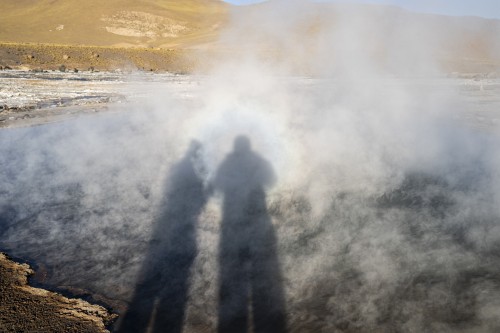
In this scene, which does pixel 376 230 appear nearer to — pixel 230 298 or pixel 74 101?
pixel 230 298

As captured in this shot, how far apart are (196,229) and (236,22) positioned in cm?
634

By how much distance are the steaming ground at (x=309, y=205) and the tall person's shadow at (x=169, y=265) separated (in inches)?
3.6

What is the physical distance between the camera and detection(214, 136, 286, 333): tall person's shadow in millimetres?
2631

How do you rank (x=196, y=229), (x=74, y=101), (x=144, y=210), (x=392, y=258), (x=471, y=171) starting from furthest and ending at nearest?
(x=74, y=101), (x=471, y=171), (x=144, y=210), (x=196, y=229), (x=392, y=258)

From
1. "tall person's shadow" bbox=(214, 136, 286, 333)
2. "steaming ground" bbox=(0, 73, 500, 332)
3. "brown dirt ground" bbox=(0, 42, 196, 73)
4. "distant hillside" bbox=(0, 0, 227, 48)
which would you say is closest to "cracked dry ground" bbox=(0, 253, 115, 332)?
"steaming ground" bbox=(0, 73, 500, 332)

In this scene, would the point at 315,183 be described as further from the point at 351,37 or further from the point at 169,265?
the point at 351,37

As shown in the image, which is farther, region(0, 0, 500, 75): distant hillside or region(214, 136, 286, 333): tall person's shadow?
region(0, 0, 500, 75): distant hillside

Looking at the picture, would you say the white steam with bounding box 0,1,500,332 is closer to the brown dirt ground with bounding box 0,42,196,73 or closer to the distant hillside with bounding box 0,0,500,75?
the distant hillside with bounding box 0,0,500,75

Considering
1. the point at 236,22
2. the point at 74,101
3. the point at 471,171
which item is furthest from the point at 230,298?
the point at 74,101

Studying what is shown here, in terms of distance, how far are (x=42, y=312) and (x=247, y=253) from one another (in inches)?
69.4

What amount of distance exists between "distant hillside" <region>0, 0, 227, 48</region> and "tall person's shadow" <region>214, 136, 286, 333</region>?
4740 cm

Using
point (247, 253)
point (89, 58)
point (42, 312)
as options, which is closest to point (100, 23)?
point (89, 58)

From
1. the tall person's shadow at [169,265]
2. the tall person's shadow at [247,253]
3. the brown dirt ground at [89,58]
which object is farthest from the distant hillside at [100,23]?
the tall person's shadow at [169,265]

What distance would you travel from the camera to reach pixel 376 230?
11.9 feet
